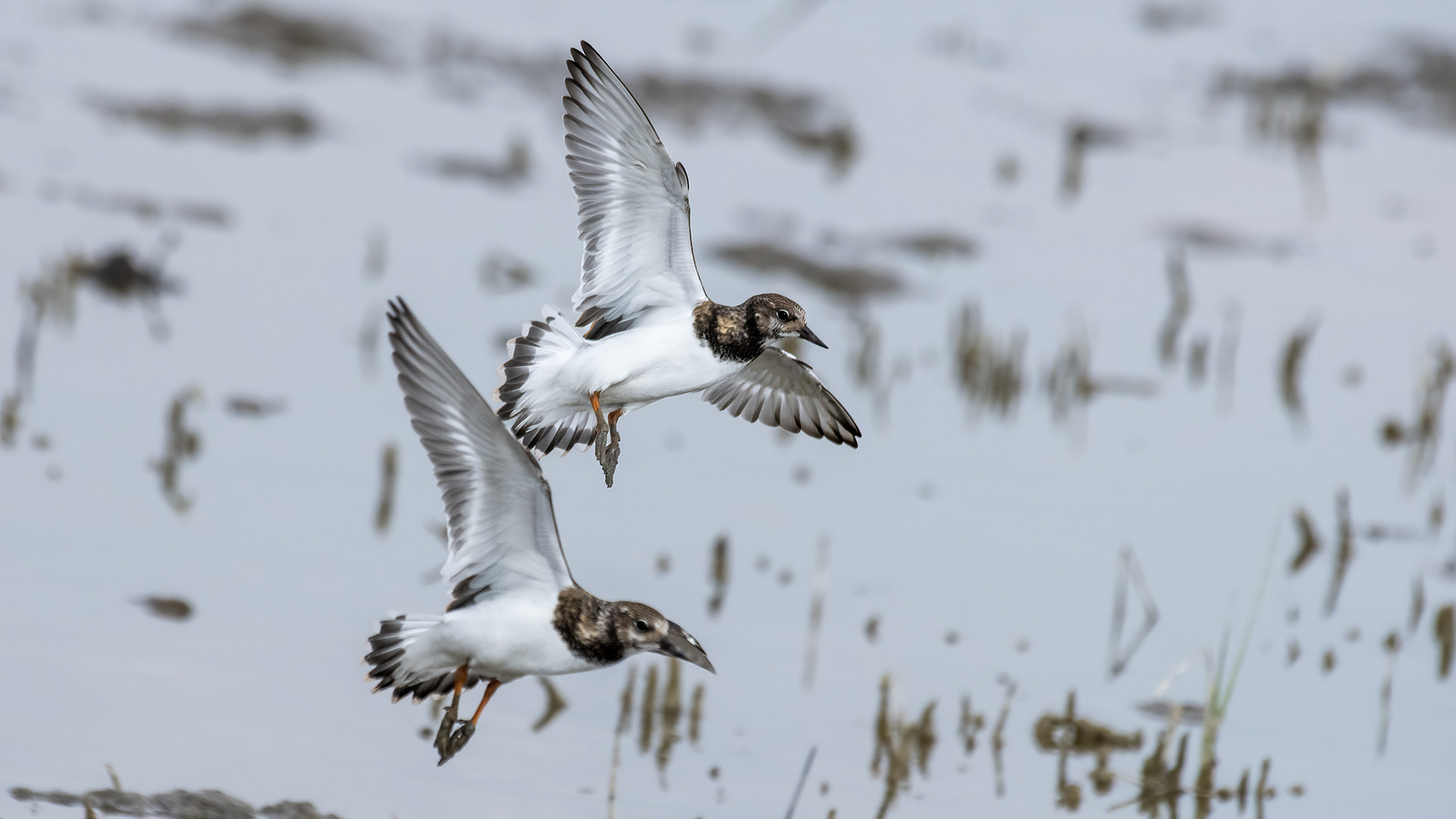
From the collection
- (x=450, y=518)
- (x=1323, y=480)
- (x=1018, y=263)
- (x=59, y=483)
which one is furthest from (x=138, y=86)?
(x=450, y=518)

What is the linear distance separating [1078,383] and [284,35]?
1211cm

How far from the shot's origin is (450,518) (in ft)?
20.7

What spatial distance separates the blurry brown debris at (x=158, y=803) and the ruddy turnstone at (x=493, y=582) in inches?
52.4

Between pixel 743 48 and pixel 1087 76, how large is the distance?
475 cm

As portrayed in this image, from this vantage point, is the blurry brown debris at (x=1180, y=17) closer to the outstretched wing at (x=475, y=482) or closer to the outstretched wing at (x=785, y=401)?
the outstretched wing at (x=785, y=401)

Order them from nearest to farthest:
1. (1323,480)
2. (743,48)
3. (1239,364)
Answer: (1323,480) → (1239,364) → (743,48)

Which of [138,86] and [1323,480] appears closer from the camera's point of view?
[1323,480]

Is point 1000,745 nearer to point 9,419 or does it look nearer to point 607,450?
point 607,450

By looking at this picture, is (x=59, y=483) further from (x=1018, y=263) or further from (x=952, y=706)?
(x=1018, y=263)

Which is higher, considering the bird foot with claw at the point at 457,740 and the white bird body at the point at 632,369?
the white bird body at the point at 632,369

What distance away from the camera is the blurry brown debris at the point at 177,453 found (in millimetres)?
11039

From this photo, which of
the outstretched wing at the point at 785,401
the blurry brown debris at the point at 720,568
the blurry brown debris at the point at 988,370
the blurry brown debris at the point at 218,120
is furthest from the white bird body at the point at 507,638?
the blurry brown debris at the point at 218,120

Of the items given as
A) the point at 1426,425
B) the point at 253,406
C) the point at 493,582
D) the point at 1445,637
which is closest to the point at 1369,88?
the point at 1426,425

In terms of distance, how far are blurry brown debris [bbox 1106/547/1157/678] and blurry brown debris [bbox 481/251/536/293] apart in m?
5.94
